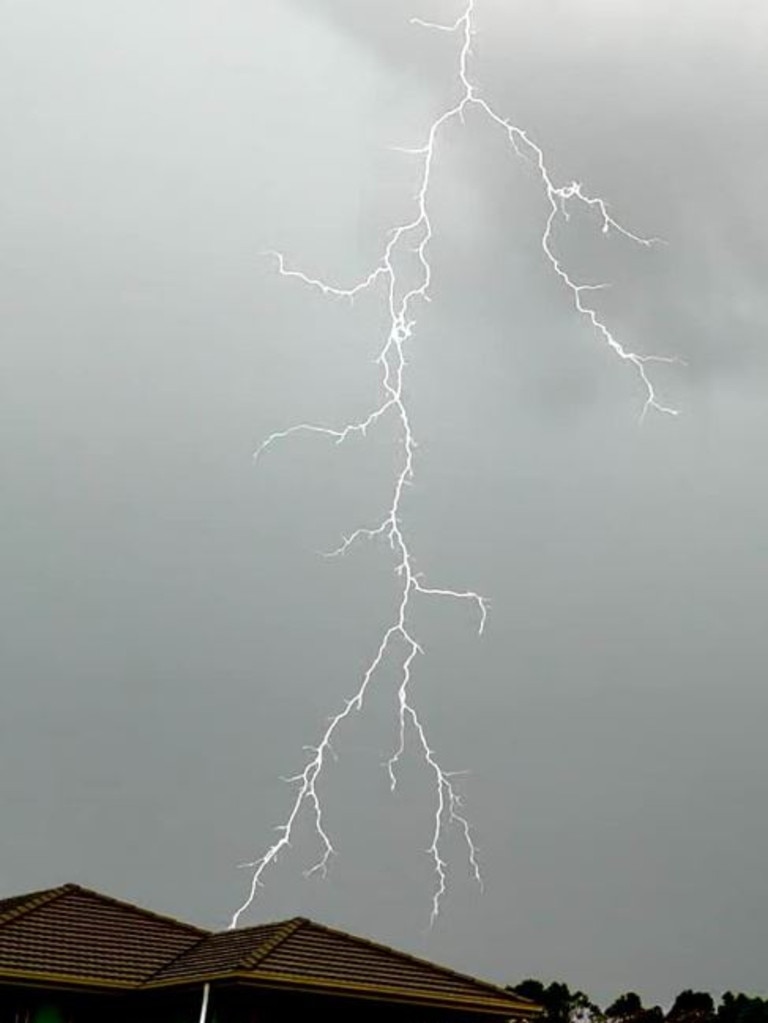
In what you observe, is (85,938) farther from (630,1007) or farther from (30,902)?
(630,1007)

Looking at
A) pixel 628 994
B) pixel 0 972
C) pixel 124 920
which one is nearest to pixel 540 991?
pixel 628 994

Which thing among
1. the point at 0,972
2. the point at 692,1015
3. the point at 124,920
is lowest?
the point at 0,972

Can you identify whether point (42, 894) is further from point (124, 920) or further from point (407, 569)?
point (407, 569)

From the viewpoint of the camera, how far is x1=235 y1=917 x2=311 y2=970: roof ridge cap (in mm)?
17609

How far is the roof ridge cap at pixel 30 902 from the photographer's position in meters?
19.9

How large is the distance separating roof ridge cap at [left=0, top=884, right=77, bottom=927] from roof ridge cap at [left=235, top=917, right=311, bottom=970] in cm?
354

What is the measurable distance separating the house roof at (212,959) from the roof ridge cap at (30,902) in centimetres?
2

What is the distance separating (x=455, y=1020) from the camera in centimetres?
1961

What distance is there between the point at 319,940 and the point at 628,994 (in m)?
35.2

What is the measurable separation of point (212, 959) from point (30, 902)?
345 centimetres

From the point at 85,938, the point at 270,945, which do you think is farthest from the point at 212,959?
the point at 85,938

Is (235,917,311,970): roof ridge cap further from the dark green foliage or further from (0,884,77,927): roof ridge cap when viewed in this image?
the dark green foliage

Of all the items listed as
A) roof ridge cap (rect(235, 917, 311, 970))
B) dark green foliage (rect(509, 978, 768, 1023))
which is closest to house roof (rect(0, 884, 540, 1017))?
roof ridge cap (rect(235, 917, 311, 970))

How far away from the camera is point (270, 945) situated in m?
18.4
